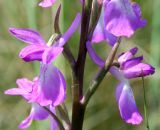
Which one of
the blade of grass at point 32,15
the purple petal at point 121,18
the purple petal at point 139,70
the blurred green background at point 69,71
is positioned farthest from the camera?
the blurred green background at point 69,71

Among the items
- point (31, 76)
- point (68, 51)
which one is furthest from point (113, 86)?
point (68, 51)

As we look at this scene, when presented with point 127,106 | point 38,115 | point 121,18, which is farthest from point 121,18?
point 38,115

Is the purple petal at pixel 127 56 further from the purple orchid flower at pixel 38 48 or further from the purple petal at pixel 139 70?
the purple orchid flower at pixel 38 48

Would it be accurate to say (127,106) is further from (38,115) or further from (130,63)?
(38,115)

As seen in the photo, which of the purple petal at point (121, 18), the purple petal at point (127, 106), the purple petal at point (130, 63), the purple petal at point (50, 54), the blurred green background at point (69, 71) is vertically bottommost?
the blurred green background at point (69, 71)

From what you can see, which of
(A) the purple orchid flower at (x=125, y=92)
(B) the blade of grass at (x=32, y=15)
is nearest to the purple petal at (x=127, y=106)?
(A) the purple orchid flower at (x=125, y=92)

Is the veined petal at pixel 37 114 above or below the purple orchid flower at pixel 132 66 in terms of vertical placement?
below

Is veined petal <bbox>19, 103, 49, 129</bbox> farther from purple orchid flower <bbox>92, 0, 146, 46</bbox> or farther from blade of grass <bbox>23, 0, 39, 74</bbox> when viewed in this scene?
blade of grass <bbox>23, 0, 39, 74</bbox>

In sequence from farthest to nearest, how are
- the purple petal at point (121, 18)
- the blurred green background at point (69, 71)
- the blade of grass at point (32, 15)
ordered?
the blurred green background at point (69, 71), the blade of grass at point (32, 15), the purple petal at point (121, 18)

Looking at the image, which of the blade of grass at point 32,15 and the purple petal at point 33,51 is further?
the blade of grass at point 32,15
